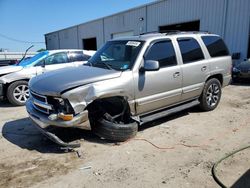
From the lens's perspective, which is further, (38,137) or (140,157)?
(38,137)

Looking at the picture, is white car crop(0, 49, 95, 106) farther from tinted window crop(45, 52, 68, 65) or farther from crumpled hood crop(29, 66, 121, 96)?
crumpled hood crop(29, 66, 121, 96)

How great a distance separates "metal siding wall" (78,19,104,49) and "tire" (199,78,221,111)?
63.1 feet

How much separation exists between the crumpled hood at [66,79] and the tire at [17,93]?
3.17m

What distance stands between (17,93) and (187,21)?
37.8ft

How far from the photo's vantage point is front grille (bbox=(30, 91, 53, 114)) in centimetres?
414

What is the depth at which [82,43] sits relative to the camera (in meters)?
28.9

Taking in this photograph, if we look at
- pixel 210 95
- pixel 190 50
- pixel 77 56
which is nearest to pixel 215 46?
pixel 190 50

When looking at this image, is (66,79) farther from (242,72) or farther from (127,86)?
(242,72)

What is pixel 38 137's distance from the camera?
4977 mm

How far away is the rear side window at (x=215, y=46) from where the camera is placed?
20.4 feet

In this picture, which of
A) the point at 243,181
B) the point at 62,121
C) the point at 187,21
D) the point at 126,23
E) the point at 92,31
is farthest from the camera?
the point at 92,31

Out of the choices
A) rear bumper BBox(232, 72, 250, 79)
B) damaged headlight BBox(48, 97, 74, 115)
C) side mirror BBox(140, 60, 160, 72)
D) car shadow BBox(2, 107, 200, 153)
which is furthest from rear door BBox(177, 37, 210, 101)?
rear bumper BBox(232, 72, 250, 79)

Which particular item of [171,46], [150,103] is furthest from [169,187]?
[171,46]

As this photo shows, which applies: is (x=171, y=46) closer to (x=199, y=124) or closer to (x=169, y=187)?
(x=199, y=124)
